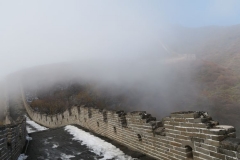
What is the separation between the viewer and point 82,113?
489 inches

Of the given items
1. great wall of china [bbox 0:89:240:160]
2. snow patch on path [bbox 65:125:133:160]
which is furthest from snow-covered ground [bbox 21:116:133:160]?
great wall of china [bbox 0:89:240:160]

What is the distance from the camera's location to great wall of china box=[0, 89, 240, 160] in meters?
3.66

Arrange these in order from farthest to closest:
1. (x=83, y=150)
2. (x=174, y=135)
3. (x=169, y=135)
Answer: (x=83, y=150)
(x=169, y=135)
(x=174, y=135)

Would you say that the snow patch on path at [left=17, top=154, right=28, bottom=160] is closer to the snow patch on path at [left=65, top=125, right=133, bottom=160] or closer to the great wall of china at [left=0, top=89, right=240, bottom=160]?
the great wall of china at [left=0, top=89, right=240, bottom=160]

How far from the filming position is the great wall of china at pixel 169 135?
3656 mm

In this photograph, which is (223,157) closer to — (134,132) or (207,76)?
(134,132)

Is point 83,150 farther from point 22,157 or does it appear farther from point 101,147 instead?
point 22,157

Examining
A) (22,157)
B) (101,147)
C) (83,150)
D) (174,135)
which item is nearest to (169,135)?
(174,135)

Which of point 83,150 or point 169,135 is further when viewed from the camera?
point 83,150

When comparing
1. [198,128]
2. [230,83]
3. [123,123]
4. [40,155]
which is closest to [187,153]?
[198,128]

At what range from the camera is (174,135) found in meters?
4.92

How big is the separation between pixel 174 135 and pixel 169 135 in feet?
0.70

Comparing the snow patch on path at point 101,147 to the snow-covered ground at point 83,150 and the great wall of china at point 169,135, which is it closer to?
the snow-covered ground at point 83,150

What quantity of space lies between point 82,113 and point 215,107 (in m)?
21.2
